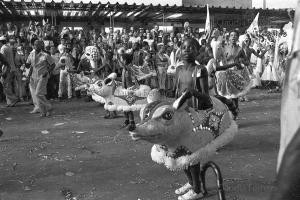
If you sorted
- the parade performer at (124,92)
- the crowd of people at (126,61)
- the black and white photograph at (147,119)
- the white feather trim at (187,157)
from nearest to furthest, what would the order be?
the black and white photograph at (147,119) → the white feather trim at (187,157) → the parade performer at (124,92) → the crowd of people at (126,61)

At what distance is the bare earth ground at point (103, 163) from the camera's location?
5.11 m

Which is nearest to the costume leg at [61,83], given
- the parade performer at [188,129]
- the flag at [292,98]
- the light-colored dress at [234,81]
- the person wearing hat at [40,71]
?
the person wearing hat at [40,71]

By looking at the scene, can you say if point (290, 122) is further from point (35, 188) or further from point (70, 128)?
point (70, 128)

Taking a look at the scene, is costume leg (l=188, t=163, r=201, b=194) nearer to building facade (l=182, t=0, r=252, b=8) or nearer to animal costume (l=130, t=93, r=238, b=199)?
animal costume (l=130, t=93, r=238, b=199)

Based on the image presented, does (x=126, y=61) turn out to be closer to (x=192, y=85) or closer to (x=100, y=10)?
(x=192, y=85)

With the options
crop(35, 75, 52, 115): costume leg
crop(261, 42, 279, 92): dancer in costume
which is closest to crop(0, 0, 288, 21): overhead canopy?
crop(261, 42, 279, 92): dancer in costume

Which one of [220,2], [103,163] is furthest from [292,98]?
[220,2]

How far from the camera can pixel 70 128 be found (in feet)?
30.8

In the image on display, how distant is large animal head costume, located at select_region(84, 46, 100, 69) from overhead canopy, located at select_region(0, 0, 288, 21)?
4.26 meters

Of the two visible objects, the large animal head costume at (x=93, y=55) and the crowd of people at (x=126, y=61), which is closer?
the crowd of people at (x=126, y=61)

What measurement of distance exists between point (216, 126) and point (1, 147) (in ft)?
15.4

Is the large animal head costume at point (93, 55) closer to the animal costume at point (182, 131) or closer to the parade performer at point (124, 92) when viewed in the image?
the parade performer at point (124, 92)

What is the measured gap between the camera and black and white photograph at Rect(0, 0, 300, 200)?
160 inches

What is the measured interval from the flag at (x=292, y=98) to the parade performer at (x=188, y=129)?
269 cm
